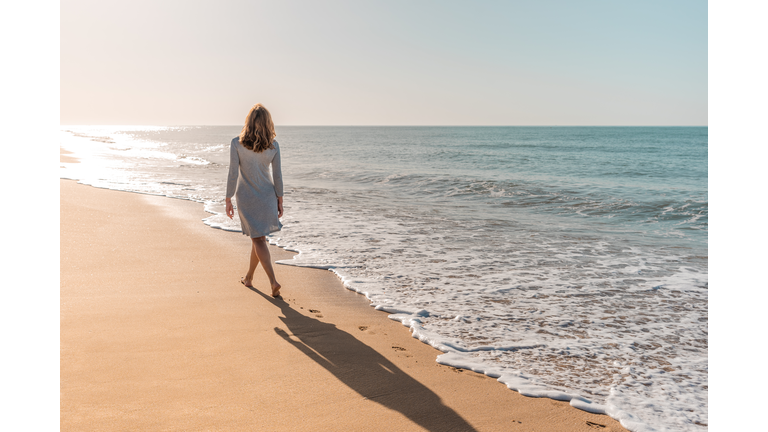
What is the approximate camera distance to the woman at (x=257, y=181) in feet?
15.0

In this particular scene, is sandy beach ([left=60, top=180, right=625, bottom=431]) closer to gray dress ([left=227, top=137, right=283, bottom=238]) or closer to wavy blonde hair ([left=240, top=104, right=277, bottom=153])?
gray dress ([left=227, top=137, right=283, bottom=238])

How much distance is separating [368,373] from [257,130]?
2673 millimetres

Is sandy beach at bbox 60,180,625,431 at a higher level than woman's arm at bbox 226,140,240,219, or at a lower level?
lower

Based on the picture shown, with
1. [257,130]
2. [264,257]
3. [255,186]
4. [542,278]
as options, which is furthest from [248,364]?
[542,278]

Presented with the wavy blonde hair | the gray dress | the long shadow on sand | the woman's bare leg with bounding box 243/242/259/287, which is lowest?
the long shadow on sand

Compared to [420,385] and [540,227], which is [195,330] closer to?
[420,385]

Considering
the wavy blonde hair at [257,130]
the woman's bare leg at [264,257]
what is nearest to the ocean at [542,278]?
the woman's bare leg at [264,257]

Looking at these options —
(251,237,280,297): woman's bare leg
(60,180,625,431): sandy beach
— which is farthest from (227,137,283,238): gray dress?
(60,180,625,431): sandy beach

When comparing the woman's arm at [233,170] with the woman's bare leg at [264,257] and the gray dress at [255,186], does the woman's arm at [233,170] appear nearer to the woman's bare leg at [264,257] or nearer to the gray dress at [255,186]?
the gray dress at [255,186]

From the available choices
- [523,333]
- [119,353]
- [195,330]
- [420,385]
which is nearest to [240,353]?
[195,330]

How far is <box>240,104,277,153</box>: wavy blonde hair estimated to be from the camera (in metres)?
4.53

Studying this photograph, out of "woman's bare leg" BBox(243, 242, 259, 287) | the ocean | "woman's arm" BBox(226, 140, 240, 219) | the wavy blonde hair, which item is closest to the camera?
the ocean

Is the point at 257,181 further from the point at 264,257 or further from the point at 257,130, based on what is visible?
the point at 264,257

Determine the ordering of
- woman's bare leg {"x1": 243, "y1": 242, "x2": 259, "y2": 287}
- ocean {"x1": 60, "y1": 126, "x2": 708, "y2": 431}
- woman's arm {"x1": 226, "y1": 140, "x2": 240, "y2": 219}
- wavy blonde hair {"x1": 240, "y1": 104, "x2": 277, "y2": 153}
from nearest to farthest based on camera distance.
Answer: ocean {"x1": 60, "y1": 126, "x2": 708, "y2": 431} → wavy blonde hair {"x1": 240, "y1": 104, "x2": 277, "y2": 153} → woman's arm {"x1": 226, "y1": 140, "x2": 240, "y2": 219} → woman's bare leg {"x1": 243, "y1": 242, "x2": 259, "y2": 287}
